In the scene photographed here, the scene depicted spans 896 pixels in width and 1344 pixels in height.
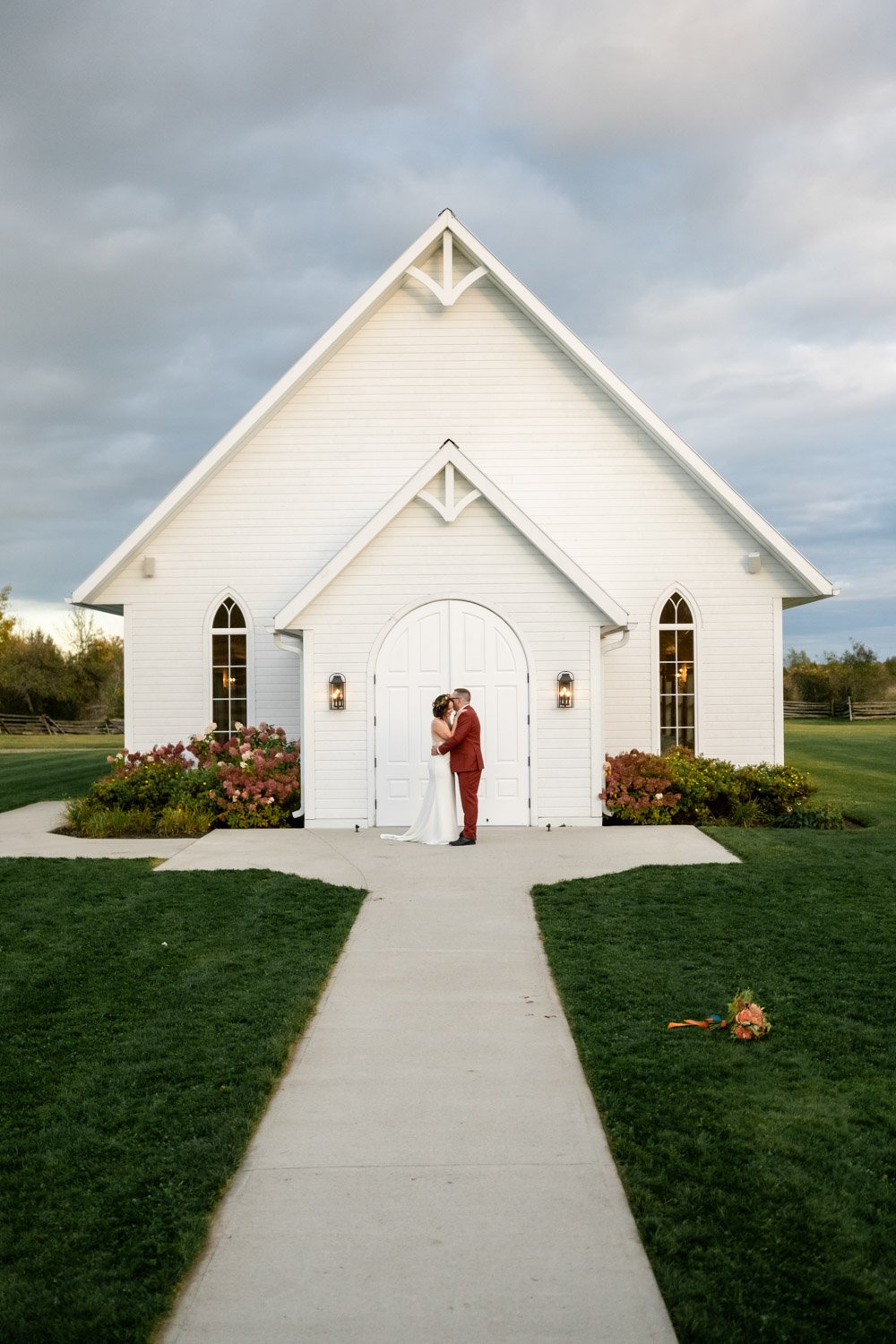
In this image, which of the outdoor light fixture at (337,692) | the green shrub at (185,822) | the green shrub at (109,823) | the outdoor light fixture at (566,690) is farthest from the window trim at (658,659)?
the green shrub at (109,823)

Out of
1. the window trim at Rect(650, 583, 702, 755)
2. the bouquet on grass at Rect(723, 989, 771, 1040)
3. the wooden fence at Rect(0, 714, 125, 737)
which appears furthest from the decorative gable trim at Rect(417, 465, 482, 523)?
the wooden fence at Rect(0, 714, 125, 737)

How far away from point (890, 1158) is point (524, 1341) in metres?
2.18

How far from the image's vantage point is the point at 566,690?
1505 centimetres

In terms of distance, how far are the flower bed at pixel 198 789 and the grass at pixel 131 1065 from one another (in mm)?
4138

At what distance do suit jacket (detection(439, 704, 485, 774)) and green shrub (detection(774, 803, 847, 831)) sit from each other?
16.6 ft

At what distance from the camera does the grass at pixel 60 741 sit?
43.5 m

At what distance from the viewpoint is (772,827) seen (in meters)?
15.9

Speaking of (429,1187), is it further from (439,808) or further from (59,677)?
(59,677)

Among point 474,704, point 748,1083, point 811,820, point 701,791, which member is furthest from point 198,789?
point 748,1083

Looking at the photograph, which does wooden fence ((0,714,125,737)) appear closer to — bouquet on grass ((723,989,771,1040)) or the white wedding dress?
the white wedding dress

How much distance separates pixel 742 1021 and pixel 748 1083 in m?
0.69

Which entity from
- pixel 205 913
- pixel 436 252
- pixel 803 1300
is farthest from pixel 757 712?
pixel 803 1300

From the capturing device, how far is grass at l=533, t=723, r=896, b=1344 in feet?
12.4

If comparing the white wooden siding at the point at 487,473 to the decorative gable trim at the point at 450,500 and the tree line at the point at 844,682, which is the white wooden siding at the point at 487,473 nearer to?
the decorative gable trim at the point at 450,500
